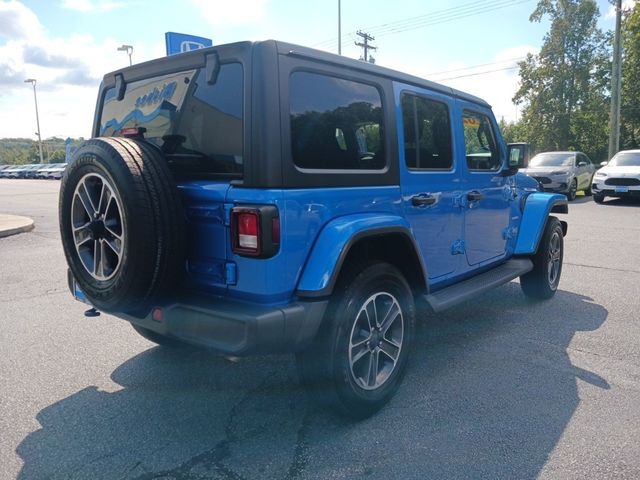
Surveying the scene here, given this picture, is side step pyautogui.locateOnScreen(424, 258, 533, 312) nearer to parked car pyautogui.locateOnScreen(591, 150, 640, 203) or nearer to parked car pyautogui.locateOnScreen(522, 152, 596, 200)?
parked car pyautogui.locateOnScreen(522, 152, 596, 200)

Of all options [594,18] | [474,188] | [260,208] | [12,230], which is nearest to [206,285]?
[260,208]

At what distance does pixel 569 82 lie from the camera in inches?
1341

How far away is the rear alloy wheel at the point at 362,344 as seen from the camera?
8.75 feet

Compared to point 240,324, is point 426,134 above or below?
above

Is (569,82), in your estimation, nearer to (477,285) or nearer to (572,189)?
(572,189)

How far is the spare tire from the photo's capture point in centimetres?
239

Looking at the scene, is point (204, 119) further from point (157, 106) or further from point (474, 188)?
point (474, 188)

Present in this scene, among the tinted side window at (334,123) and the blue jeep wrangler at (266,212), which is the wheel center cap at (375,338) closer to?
the blue jeep wrangler at (266,212)

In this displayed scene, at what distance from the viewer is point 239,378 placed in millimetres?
3443

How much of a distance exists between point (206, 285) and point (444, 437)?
60.5 inches

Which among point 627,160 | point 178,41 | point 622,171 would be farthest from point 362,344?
point 627,160

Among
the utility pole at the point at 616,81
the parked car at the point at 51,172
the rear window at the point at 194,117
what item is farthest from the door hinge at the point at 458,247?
the parked car at the point at 51,172

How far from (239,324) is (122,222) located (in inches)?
29.9

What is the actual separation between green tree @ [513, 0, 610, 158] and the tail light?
37.3m
